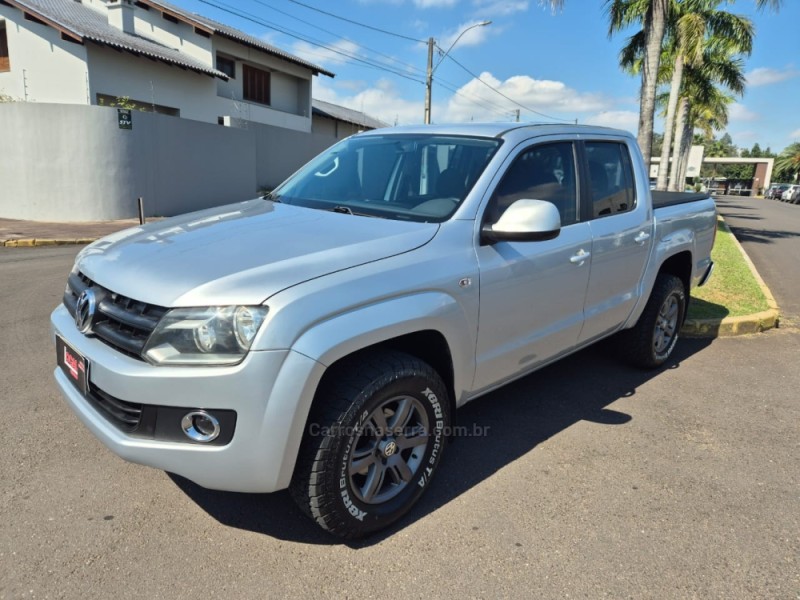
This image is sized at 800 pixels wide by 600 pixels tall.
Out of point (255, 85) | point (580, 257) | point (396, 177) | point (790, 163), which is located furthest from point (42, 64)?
point (790, 163)

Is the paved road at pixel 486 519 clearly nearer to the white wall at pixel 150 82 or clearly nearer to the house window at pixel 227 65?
the white wall at pixel 150 82

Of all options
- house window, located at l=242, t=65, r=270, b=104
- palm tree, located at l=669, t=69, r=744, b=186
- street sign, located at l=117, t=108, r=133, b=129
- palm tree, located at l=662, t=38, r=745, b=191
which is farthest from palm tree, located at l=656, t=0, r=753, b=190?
house window, located at l=242, t=65, r=270, b=104

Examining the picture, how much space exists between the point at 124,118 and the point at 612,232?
46.9ft

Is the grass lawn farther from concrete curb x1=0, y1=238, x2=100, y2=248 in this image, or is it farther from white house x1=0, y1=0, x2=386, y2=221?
white house x1=0, y1=0, x2=386, y2=221

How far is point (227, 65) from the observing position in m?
25.0

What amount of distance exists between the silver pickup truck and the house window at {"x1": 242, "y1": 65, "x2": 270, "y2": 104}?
24.4 meters

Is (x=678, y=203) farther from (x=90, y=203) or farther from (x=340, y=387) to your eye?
(x=90, y=203)

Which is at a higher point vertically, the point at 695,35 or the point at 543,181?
the point at 695,35

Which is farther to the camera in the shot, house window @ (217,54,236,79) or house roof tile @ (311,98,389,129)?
house roof tile @ (311,98,389,129)

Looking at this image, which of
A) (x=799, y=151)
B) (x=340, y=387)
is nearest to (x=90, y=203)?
(x=340, y=387)

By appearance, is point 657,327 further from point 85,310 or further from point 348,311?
point 85,310

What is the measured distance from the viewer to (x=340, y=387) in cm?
240

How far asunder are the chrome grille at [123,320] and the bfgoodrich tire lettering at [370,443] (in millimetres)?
722

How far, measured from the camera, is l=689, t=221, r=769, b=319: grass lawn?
21.2 feet
